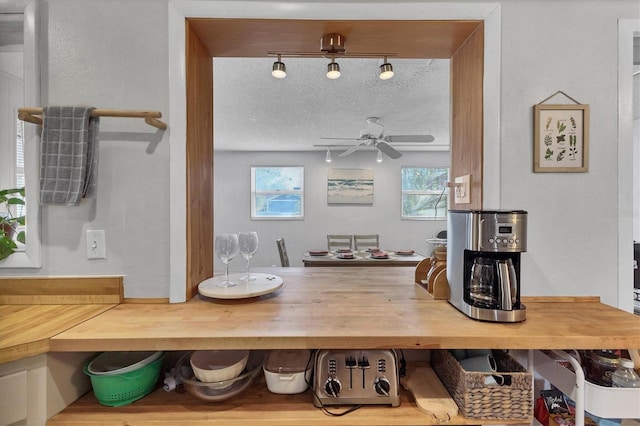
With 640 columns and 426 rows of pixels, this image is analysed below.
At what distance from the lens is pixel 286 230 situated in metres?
5.44

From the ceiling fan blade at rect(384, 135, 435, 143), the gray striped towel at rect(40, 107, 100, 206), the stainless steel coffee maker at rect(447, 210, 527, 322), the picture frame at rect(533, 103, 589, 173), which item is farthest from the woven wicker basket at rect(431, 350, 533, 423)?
the ceiling fan blade at rect(384, 135, 435, 143)

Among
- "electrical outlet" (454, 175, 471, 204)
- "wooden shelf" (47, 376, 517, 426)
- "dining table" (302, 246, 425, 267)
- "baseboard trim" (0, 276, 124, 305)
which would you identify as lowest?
"wooden shelf" (47, 376, 517, 426)

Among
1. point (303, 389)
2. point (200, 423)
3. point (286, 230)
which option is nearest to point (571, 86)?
point (303, 389)

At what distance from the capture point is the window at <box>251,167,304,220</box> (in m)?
5.47

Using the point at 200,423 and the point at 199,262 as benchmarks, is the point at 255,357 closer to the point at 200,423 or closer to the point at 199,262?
the point at 200,423

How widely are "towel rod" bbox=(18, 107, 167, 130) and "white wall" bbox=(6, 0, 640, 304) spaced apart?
83 millimetres

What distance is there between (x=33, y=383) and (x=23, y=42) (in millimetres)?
1343

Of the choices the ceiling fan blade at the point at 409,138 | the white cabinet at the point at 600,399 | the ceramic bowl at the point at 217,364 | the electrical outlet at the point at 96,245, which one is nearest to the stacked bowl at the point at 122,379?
the ceramic bowl at the point at 217,364

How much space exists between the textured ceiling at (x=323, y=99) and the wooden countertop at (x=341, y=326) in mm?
1544

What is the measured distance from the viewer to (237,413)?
3.01ft

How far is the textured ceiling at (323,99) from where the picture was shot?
2.27m

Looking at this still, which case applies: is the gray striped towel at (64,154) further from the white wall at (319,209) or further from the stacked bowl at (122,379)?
the white wall at (319,209)

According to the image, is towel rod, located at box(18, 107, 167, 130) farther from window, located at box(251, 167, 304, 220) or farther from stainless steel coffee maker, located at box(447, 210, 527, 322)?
window, located at box(251, 167, 304, 220)

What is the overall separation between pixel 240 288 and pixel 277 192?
438 centimetres
